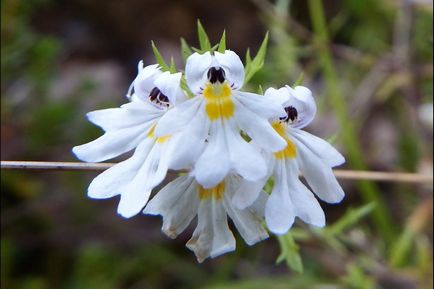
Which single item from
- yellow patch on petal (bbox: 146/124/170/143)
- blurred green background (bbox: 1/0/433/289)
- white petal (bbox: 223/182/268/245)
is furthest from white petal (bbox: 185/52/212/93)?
blurred green background (bbox: 1/0/433/289)

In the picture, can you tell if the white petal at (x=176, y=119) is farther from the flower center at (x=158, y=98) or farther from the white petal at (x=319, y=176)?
the white petal at (x=319, y=176)

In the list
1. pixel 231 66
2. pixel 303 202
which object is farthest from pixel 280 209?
pixel 231 66

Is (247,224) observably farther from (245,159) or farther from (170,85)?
(170,85)

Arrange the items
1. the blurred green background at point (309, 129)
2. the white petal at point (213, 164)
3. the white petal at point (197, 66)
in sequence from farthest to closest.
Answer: the blurred green background at point (309, 129) < the white petal at point (197, 66) < the white petal at point (213, 164)

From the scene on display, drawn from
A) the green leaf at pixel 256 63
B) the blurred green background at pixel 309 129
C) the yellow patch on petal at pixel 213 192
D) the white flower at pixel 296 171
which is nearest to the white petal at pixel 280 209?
the white flower at pixel 296 171

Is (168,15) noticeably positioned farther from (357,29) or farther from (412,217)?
(412,217)

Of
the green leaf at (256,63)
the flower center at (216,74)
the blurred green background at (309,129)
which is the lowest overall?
the blurred green background at (309,129)

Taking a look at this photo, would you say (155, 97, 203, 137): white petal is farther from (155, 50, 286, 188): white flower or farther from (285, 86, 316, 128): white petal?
(285, 86, 316, 128): white petal
